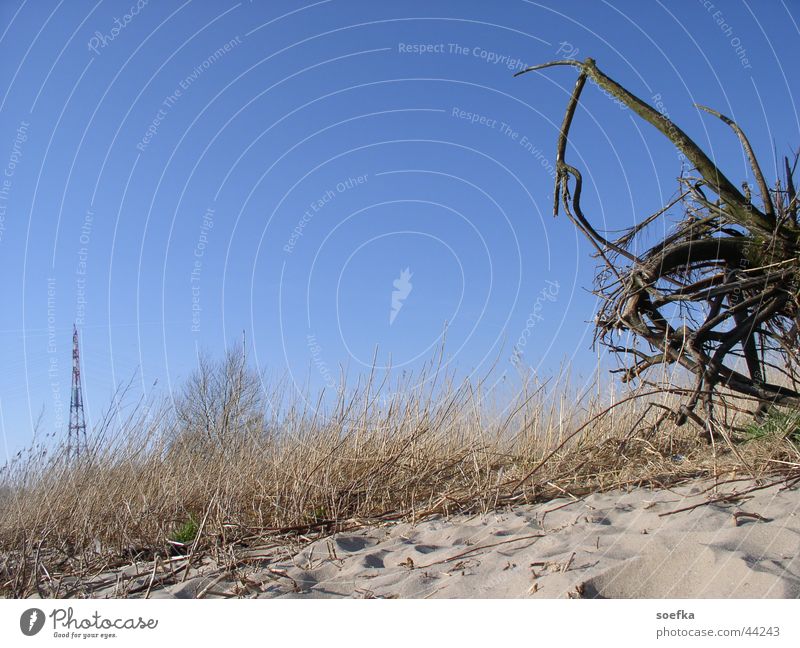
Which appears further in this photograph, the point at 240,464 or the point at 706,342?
the point at 240,464

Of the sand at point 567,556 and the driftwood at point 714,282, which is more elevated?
the driftwood at point 714,282

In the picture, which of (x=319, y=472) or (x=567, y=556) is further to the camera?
(x=319, y=472)

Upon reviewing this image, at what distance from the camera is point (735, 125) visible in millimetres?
4453

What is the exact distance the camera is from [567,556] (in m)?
2.80

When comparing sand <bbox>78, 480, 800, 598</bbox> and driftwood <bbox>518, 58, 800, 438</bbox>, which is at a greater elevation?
driftwood <bbox>518, 58, 800, 438</bbox>

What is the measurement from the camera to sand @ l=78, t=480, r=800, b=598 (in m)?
2.50

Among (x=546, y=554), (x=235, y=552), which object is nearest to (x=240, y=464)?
(x=235, y=552)

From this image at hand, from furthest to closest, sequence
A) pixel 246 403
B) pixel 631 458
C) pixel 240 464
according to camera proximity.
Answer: pixel 246 403 → pixel 240 464 → pixel 631 458

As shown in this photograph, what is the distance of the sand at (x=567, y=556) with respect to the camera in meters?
2.50

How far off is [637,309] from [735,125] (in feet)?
4.42

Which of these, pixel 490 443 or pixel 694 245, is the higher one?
pixel 694 245

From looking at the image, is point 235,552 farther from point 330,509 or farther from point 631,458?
point 631,458

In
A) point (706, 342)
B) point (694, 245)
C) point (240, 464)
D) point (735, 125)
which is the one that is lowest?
point (240, 464)
